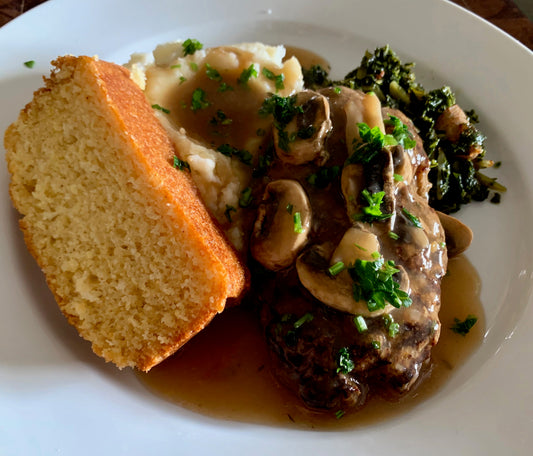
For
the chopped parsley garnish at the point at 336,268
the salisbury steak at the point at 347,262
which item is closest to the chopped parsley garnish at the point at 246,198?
the salisbury steak at the point at 347,262

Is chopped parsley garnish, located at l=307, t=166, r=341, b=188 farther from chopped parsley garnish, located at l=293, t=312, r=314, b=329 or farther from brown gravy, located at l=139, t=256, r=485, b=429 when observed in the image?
brown gravy, located at l=139, t=256, r=485, b=429

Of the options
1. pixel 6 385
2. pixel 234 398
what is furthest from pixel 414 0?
pixel 6 385

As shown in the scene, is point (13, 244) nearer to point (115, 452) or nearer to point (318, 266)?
point (115, 452)

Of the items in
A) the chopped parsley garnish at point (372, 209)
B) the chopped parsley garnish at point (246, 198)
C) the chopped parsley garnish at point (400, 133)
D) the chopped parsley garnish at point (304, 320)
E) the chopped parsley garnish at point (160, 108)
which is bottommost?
the chopped parsley garnish at point (304, 320)

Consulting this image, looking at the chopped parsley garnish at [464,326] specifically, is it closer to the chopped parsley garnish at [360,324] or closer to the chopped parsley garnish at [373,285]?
the chopped parsley garnish at [373,285]

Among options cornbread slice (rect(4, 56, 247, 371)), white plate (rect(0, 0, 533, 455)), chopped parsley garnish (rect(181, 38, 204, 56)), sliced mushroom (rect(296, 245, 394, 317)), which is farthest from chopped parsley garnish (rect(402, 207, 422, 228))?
chopped parsley garnish (rect(181, 38, 204, 56))

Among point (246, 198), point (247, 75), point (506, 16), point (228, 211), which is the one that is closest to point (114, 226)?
point (228, 211)
